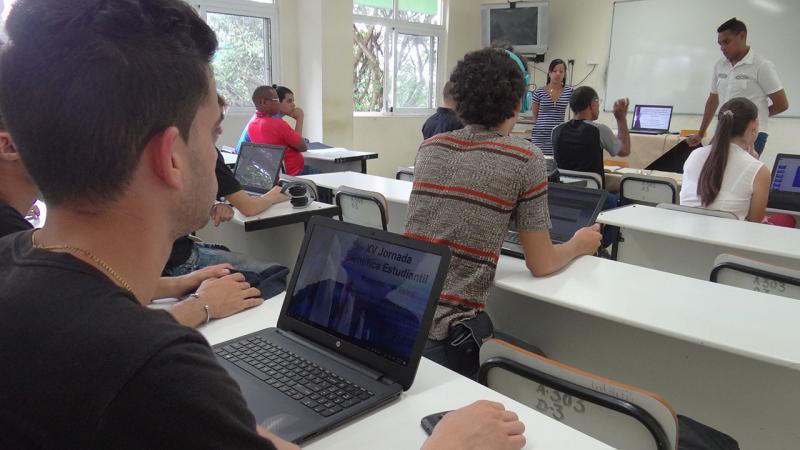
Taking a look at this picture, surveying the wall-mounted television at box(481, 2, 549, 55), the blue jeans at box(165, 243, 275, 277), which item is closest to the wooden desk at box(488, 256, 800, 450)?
the blue jeans at box(165, 243, 275, 277)

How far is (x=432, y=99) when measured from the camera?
26.9 ft

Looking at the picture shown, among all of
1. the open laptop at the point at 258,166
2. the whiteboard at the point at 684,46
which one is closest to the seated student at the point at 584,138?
the open laptop at the point at 258,166

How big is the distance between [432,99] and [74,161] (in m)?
7.92

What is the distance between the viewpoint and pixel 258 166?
3.04 metres

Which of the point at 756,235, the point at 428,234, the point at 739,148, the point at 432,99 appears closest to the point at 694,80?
the point at 432,99

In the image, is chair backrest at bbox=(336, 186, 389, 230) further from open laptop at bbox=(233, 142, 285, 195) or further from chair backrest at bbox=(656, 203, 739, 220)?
chair backrest at bbox=(656, 203, 739, 220)

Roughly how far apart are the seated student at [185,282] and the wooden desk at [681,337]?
2.65 ft

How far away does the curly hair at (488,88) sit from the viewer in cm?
165

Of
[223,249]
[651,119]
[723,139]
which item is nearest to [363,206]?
[223,249]

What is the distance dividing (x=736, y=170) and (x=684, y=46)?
4.43 meters

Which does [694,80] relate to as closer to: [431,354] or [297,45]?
[297,45]

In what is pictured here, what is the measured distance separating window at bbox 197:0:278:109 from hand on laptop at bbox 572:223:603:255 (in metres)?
5.12

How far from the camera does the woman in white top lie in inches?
105

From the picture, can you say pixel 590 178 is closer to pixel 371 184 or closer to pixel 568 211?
pixel 371 184
